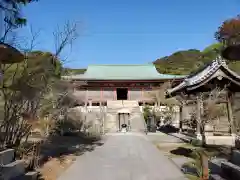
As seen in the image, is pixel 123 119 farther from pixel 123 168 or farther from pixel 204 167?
pixel 204 167

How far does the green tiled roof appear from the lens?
4408 cm

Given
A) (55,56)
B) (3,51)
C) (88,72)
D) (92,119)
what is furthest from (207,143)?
(88,72)

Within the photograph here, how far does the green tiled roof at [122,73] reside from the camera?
4408 centimetres

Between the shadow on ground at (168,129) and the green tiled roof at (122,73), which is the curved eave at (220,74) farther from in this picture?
the green tiled roof at (122,73)

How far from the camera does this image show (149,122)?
32688mm

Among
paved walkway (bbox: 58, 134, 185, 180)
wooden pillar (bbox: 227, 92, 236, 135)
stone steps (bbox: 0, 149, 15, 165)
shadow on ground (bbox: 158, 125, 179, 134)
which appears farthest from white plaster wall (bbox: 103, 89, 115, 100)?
stone steps (bbox: 0, 149, 15, 165)

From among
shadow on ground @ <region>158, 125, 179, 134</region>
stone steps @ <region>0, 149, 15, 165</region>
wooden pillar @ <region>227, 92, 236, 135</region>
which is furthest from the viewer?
shadow on ground @ <region>158, 125, 179, 134</region>

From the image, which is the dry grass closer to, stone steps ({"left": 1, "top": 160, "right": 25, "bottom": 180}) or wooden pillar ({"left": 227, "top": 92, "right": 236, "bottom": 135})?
stone steps ({"left": 1, "top": 160, "right": 25, "bottom": 180})

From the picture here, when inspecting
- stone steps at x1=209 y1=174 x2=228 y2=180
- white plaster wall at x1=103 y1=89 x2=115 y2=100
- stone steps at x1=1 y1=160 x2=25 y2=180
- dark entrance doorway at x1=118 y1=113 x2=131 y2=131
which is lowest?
stone steps at x1=209 y1=174 x2=228 y2=180

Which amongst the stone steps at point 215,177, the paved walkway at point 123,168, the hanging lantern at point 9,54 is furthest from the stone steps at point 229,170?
the hanging lantern at point 9,54

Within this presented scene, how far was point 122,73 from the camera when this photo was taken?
159ft

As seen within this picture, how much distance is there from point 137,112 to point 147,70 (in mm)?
13152

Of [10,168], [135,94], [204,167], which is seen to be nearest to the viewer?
[10,168]

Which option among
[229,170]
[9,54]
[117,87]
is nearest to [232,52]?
[229,170]
